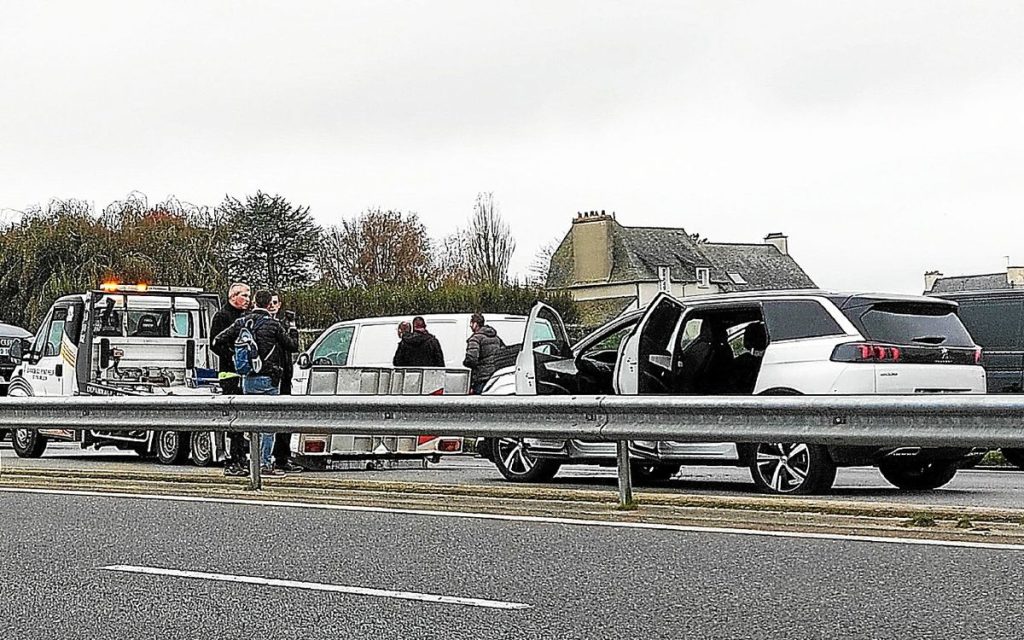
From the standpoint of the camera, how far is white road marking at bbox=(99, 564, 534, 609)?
23.0 feet

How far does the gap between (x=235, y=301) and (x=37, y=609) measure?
8.22 meters

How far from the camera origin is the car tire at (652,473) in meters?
13.9

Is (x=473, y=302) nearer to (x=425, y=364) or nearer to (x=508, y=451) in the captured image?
(x=425, y=364)

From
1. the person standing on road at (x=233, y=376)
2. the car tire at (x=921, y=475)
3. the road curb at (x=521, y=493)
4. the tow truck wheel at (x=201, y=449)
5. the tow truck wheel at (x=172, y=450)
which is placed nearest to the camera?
the road curb at (x=521, y=493)

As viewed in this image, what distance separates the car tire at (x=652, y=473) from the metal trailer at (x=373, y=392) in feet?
6.43

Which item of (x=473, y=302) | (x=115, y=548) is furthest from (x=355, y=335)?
(x=473, y=302)

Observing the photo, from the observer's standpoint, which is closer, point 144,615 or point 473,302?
point 144,615

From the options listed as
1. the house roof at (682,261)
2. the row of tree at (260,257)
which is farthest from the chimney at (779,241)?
the row of tree at (260,257)

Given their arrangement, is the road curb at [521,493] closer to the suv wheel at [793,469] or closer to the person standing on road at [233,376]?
the person standing on road at [233,376]

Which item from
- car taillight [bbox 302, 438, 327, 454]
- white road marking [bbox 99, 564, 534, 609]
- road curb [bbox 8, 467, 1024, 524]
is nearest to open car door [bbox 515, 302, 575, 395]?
road curb [bbox 8, 467, 1024, 524]

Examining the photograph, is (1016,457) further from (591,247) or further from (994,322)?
(591,247)

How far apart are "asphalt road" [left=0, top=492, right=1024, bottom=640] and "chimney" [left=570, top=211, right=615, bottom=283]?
67207mm

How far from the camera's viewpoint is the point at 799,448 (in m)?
11.8

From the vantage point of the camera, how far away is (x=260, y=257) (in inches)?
2867
